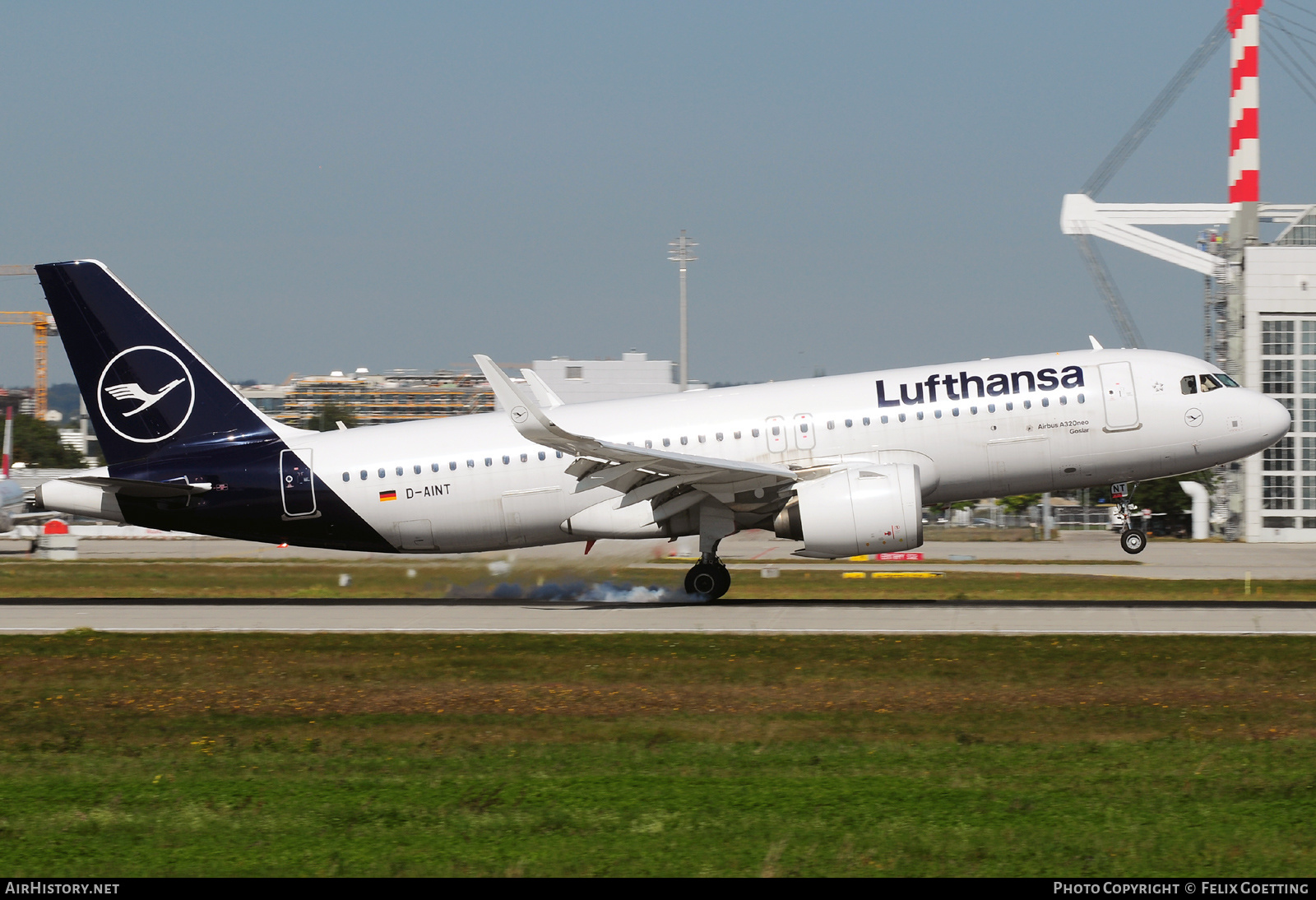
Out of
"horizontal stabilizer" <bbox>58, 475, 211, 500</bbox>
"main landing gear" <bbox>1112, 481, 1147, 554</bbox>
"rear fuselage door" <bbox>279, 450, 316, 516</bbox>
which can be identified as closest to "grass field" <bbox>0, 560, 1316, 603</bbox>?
"rear fuselage door" <bbox>279, 450, 316, 516</bbox>

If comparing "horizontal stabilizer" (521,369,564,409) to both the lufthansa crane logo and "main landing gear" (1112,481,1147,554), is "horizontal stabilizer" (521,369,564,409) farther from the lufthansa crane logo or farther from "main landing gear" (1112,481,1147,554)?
"main landing gear" (1112,481,1147,554)

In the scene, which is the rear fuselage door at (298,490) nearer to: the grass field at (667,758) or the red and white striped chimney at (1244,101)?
the grass field at (667,758)

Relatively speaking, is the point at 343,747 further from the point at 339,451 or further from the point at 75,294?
the point at 75,294

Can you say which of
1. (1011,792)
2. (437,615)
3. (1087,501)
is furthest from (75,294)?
(1087,501)

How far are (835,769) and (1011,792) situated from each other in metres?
1.80

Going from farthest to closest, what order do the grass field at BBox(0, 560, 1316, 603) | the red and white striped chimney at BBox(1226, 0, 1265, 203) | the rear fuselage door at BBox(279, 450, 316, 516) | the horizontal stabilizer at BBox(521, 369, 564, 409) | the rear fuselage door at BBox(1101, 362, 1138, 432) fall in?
1. the red and white striped chimney at BBox(1226, 0, 1265, 203)
2. the grass field at BBox(0, 560, 1316, 603)
3. the horizontal stabilizer at BBox(521, 369, 564, 409)
4. the rear fuselage door at BBox(279, 450, 316, 516)
5. the rear fuselage door at BBox(1101, 362, 1138, 432)

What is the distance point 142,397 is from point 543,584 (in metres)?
9.81

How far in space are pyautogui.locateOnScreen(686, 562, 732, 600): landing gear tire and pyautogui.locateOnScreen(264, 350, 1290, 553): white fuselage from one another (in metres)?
2.18

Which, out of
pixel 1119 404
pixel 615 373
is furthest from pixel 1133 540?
pixel 615 373

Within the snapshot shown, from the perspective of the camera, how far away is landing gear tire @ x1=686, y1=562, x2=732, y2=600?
91.2 feet

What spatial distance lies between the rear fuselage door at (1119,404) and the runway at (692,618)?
12.0 ft

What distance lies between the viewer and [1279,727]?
14.5m

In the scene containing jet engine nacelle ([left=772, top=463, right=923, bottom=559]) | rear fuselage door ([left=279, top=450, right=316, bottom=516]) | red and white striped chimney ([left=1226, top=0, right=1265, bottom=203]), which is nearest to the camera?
jet engine nacelle ([left=772, top=463, right=923, bottom=559])
